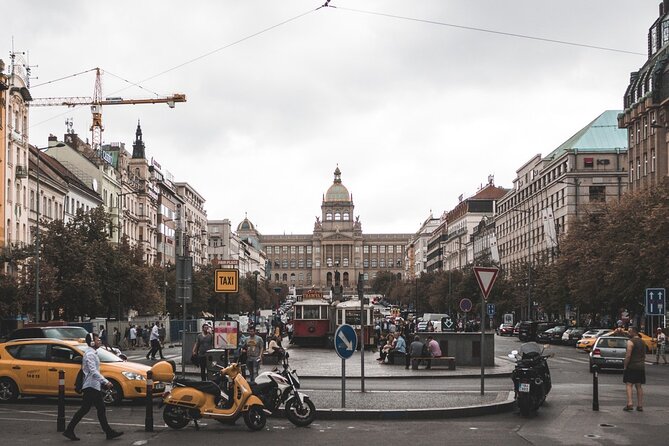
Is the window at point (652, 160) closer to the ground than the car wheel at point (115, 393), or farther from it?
farther from it

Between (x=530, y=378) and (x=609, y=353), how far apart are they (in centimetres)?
1647

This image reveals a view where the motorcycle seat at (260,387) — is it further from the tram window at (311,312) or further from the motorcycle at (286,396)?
the tram window at (311,312)

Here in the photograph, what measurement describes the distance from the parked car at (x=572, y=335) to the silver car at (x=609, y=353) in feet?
91.8

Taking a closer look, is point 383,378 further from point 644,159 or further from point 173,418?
point 644,159

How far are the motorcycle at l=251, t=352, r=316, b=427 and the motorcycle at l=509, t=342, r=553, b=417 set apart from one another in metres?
4.24

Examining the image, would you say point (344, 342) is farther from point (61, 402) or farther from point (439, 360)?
point (439, 360)

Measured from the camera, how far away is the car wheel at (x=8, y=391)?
913 inches

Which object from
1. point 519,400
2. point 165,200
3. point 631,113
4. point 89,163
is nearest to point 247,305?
point 165,200

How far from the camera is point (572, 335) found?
6400 cm

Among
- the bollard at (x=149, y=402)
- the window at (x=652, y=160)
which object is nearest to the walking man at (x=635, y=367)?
the bollard at (x=149, y=402)

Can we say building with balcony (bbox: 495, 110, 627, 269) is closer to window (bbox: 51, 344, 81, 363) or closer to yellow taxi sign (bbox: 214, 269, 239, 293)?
yellow taxi sign (bbox: 214, 269, 239, 293)

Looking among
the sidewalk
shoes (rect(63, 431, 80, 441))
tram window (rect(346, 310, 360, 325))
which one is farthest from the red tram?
shoes (rect(63, 431, 80, 441))

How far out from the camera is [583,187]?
3994 inches

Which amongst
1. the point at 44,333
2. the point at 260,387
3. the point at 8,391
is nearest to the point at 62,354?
the point at 8,391
